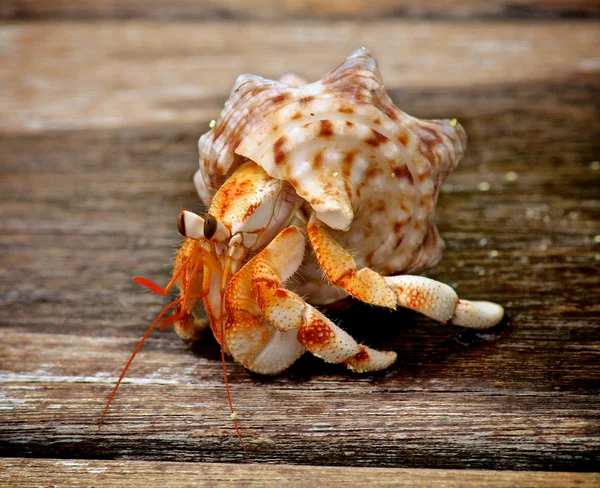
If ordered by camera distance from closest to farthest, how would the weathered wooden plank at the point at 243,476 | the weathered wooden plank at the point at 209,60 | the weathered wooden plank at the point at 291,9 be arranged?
1. the weathered wooden plank at the point at 243,476
2. the weathered wooden plank at the point at 209,60
3. the weathered wooden plank at the point at 291,9

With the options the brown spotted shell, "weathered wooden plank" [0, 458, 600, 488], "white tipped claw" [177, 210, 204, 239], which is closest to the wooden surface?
"weathered wooden plank" [0, 458, 600, 488]

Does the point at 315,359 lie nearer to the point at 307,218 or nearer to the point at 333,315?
the point at 333,315

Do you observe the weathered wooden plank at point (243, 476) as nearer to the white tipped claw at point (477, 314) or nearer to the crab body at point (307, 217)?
the crab body at point (307, 217)

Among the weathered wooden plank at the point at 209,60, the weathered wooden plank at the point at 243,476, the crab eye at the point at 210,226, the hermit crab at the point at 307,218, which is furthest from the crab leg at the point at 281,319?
the weathered wooden plank at the point at 209,60

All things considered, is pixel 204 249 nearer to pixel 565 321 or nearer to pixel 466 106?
pixel 565 321

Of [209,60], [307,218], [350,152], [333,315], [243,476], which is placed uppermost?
[209,60]

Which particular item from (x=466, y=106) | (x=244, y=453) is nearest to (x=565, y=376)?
(x=244, y=453)

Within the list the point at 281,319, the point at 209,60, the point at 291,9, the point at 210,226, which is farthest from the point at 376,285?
the point at 291,9
